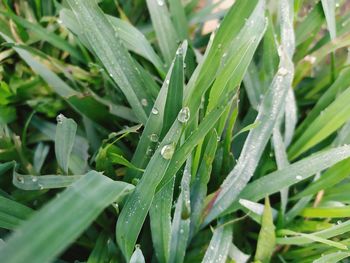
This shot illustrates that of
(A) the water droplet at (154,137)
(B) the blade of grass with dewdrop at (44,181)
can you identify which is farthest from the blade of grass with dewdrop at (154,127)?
(B) the blade of grass with dewdrop at (44,181)

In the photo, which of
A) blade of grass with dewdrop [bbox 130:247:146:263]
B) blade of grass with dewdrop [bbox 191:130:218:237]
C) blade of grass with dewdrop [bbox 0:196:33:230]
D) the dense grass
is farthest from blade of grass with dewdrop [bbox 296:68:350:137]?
blade of grass with dewdrop [bbox 0:196:33:230]

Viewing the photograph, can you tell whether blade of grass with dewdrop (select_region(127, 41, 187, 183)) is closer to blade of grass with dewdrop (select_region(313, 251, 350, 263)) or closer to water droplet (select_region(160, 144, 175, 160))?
water droplet (select_region(160, 144, 175, 160))

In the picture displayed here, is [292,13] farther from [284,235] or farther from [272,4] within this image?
[284,235]

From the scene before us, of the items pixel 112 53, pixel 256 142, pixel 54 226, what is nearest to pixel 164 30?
pixel 112 53

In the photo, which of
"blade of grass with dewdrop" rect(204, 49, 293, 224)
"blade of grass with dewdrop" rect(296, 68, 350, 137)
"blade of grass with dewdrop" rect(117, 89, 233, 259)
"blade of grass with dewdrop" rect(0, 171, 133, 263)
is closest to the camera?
"blade of grass with dewdrop" rect(0, 171, 133, 263)

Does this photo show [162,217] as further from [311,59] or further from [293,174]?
[311,59]

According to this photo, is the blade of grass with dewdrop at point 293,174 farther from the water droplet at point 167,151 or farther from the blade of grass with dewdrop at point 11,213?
the blade of grass with dewdrop at point 11,213
